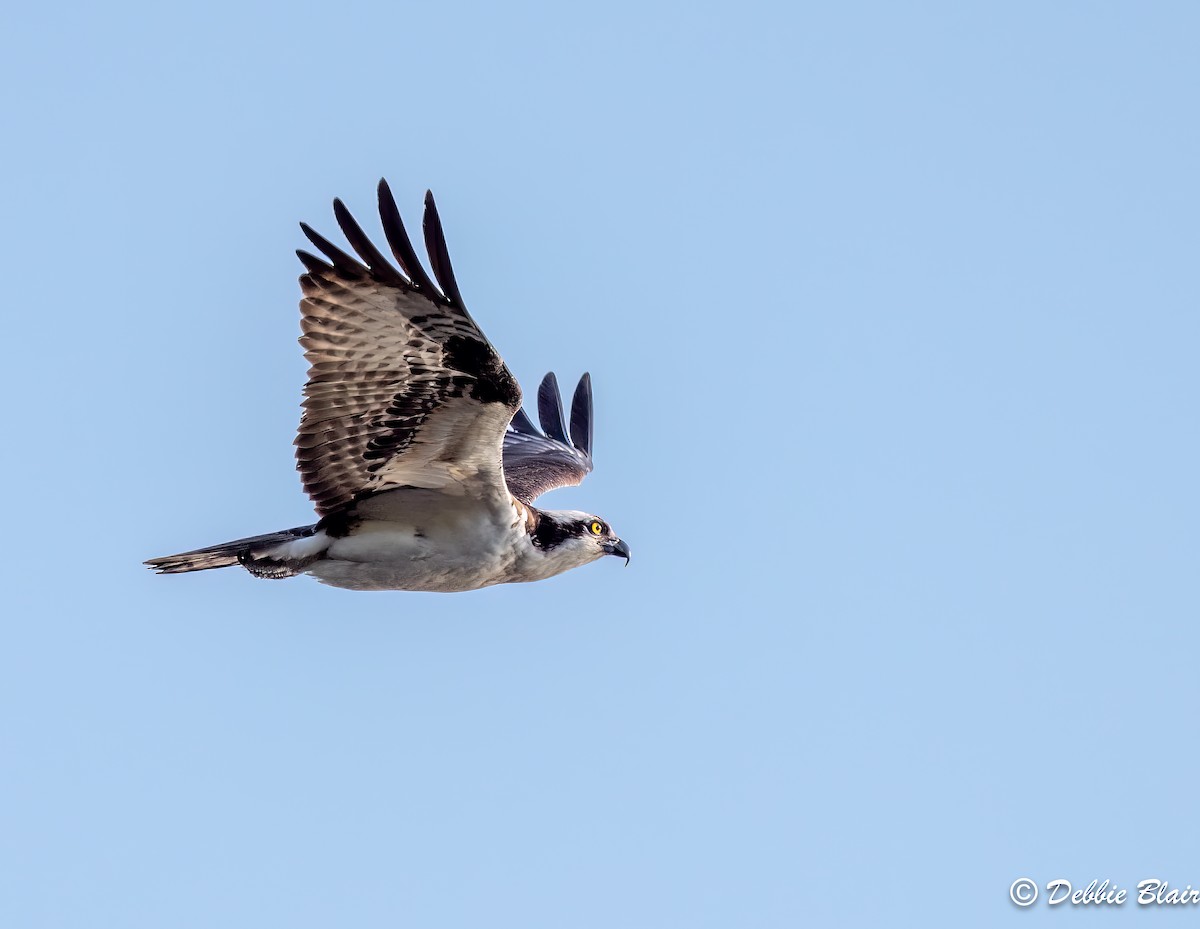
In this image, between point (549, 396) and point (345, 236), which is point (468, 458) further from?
point (549, 396)

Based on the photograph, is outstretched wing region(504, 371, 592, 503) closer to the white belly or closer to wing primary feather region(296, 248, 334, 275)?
the white belly

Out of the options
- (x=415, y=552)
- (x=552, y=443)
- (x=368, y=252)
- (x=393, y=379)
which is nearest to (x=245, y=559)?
(x=415, y=552)

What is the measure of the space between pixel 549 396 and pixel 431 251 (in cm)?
632

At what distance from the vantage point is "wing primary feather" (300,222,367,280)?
9930mm

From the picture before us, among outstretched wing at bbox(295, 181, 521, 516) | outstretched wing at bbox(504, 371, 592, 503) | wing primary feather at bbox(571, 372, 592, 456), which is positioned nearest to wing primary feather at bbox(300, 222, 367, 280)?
outstretched wing at bbox(295, 181, 521, 516)

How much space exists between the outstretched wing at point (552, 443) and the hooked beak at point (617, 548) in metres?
1.72

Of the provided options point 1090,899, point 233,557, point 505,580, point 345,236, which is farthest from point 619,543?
point 1090,899

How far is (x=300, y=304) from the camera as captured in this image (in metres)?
10.3

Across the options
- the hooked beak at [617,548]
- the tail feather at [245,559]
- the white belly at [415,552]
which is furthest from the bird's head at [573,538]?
the tail feather at [245,559]

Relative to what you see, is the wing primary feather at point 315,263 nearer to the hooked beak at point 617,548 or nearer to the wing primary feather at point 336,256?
the wing primary feather at point 336,256

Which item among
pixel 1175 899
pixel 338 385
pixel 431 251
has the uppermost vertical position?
pixel 431 251

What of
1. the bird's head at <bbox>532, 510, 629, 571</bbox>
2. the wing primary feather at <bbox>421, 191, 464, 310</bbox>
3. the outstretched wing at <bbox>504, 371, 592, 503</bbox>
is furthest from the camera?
the outstretched wing at <bbox>504, 371, 592, 503</bbox>

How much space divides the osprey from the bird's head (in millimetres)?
11

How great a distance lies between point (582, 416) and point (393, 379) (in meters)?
5.47
